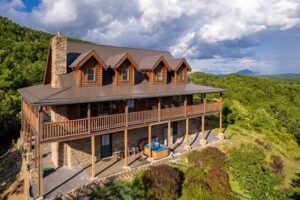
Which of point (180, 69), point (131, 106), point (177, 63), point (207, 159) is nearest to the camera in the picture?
point (207, 159)

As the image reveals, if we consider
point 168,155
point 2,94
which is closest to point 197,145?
point 168,155

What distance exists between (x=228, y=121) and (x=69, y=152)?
2482 centimetres

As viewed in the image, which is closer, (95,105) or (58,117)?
(58,117)

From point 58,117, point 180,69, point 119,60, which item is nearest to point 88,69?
point 119,60

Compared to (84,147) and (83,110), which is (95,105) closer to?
(83,110)

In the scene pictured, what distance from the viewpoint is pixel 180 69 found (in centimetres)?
2511

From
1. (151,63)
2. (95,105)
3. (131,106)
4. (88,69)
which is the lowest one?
(131,106)

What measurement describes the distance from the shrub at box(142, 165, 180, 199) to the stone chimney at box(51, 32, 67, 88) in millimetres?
9058

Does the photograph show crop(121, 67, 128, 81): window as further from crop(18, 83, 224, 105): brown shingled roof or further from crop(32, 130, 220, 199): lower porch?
crop(32, 130, 220, 199): lower porch

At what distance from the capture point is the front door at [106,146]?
63.0 ft

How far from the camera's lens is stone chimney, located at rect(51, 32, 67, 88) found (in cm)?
1770

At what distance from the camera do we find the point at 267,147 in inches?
1054

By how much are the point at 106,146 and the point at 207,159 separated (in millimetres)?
8106

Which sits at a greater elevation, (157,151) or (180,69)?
(180,69)
